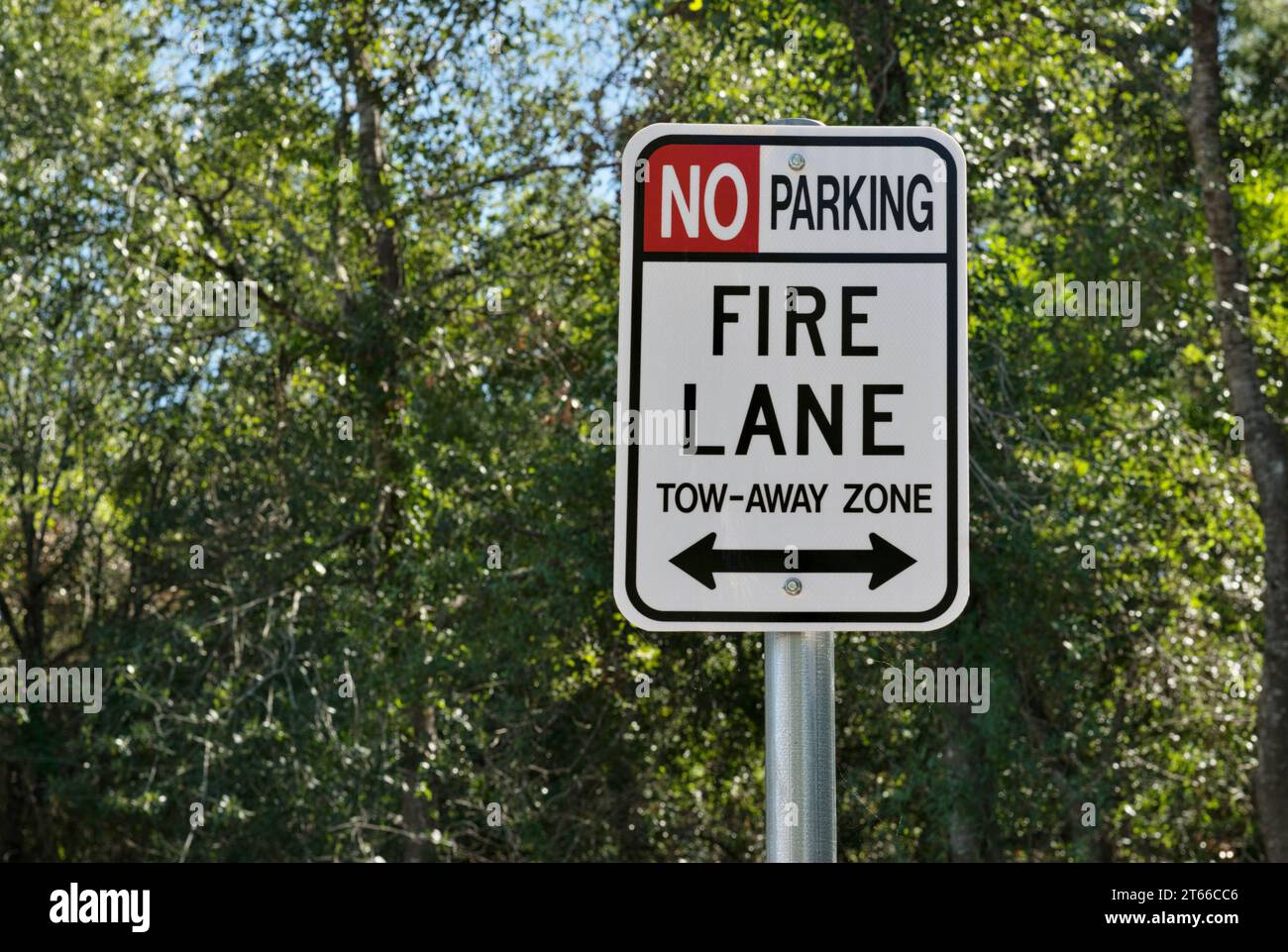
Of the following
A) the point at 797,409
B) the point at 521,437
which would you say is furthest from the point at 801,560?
the point at 521,437

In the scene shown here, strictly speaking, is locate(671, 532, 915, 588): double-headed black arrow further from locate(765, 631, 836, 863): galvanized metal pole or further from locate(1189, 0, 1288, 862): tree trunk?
locate(1189, 0, 1288, 862): tree trunk

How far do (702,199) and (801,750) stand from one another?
0.60 metres

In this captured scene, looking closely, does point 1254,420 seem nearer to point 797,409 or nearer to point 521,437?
Answer: point 521,437

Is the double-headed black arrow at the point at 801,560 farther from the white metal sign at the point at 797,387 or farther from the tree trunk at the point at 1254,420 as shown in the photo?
the tree trunk at the point at 1254,420

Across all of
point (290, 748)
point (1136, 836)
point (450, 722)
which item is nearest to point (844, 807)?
point (1136, 836)

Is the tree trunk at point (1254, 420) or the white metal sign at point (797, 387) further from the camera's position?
the tree trunk at point (1254, 420)

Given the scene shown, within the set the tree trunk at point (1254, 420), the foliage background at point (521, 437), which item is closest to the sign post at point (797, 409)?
the foliage background at point (521, 437)

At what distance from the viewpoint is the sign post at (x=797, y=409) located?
1.56 meters

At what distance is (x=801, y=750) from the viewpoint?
60.4 inches

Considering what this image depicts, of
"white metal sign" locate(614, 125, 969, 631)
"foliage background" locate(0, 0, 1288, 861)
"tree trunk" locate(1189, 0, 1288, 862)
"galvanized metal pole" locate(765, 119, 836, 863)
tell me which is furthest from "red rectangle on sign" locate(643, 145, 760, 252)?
"tree trunk" locate(1189, 0, 1288, 862)

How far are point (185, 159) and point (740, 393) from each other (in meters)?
8.58

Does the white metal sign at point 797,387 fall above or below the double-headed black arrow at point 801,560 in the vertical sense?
above

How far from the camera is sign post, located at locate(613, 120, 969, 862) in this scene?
5.12ft
